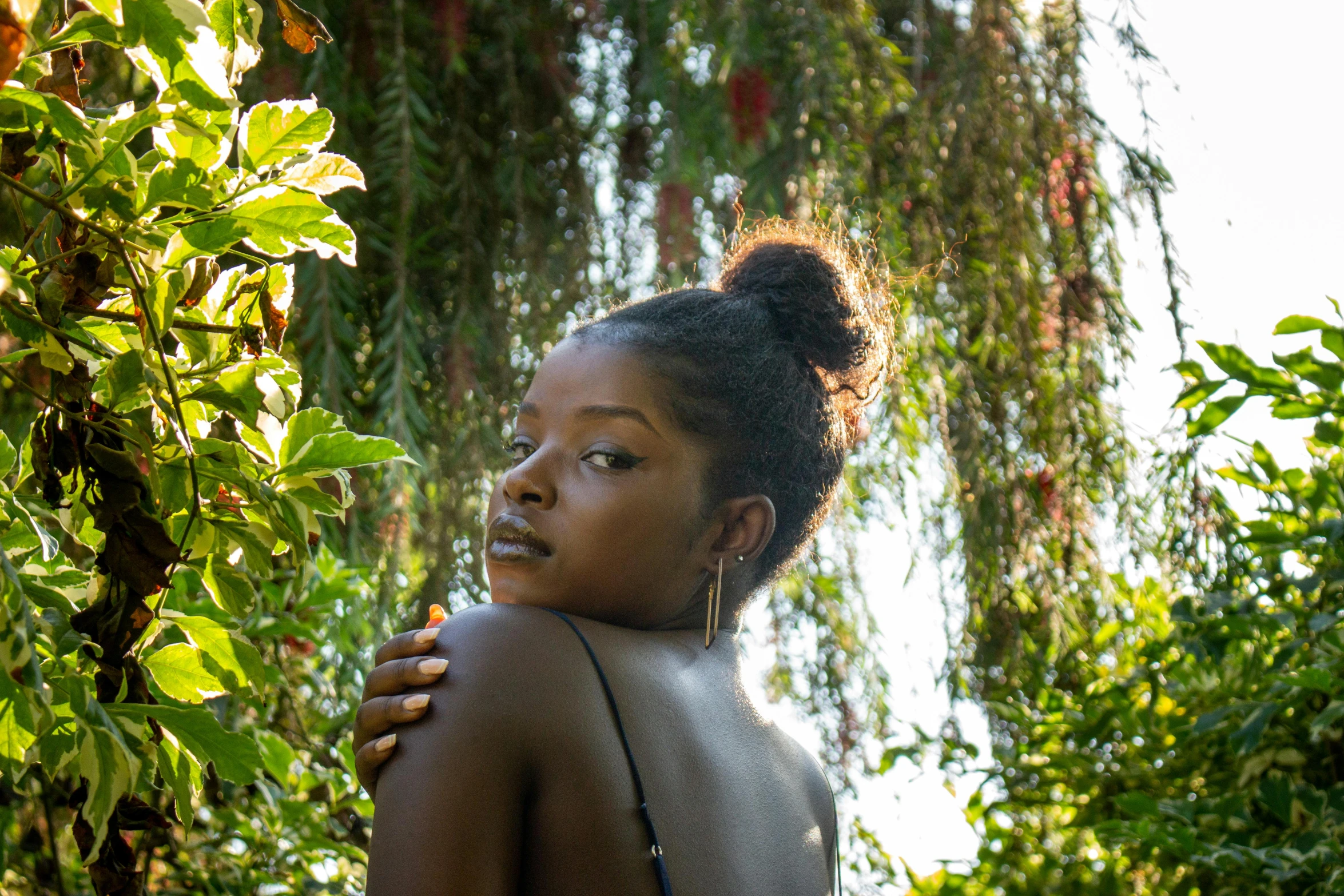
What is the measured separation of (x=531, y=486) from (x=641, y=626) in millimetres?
160

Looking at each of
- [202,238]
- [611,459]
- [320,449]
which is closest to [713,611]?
[611,459]

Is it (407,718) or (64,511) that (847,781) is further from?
(64,511)

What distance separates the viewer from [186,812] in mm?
792

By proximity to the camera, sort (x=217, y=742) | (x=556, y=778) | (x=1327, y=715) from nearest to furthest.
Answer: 1. (x=217, y=742)
2. (x=556, y=778)
3. (x=1327, y=715)

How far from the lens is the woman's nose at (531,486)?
1135 millimetres

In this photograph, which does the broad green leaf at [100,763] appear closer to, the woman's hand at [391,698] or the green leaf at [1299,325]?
the woman's hand at [391,698]

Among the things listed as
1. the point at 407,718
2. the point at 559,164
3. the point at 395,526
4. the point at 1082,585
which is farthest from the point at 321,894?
the point at 1082,585

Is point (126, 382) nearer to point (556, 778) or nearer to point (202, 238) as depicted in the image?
point (202, 238)

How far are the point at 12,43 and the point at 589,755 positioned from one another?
23.7 inches

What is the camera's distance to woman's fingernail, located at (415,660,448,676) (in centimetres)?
95

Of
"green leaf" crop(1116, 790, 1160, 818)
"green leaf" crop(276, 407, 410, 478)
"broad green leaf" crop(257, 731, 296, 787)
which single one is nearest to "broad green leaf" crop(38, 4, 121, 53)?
"green leaf" crop(276, 407, 410, 478)

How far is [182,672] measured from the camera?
2.88 feet

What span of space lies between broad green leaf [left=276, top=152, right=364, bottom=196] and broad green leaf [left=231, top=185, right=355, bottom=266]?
0.01 metres

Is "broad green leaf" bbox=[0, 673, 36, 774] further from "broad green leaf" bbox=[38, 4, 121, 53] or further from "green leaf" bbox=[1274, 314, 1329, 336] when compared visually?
"green leaf" bbox=[1274, 314, 1329, 336]
